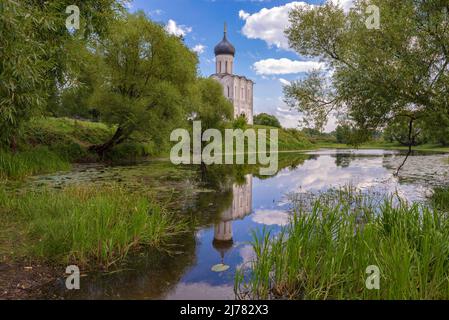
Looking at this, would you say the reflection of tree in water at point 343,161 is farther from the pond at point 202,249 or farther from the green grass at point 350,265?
the green grass at point 350,265

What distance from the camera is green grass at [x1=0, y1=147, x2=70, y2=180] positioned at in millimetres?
14086

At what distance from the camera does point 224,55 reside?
84.0m

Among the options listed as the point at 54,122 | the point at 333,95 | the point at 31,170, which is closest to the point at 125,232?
the point at 31,170

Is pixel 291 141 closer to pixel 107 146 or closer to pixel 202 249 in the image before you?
pixel 107 146

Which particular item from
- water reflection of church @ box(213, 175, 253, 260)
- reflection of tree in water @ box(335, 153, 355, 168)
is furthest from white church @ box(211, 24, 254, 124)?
water reflection of church @ box(213, 175, 253, 260)

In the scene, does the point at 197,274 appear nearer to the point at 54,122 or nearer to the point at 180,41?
the point at 180,41

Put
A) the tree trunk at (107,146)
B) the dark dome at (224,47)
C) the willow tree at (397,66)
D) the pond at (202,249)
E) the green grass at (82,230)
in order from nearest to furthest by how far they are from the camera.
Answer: the pond at (202,249) → the green grass at (82,230) → the willow tree at (397,66) → the tree trunk at (107,146) → the dark dome at (224,47)

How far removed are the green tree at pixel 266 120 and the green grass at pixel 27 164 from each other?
91177 mm

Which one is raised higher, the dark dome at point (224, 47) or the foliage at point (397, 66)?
the dark dome at point (224, 47)

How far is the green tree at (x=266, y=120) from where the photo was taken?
108000 millimetres

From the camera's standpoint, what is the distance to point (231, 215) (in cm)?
1086

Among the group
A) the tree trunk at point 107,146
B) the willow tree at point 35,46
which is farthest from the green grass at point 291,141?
the willow tree at point 35,46

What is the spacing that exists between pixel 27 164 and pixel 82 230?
40.8ft
